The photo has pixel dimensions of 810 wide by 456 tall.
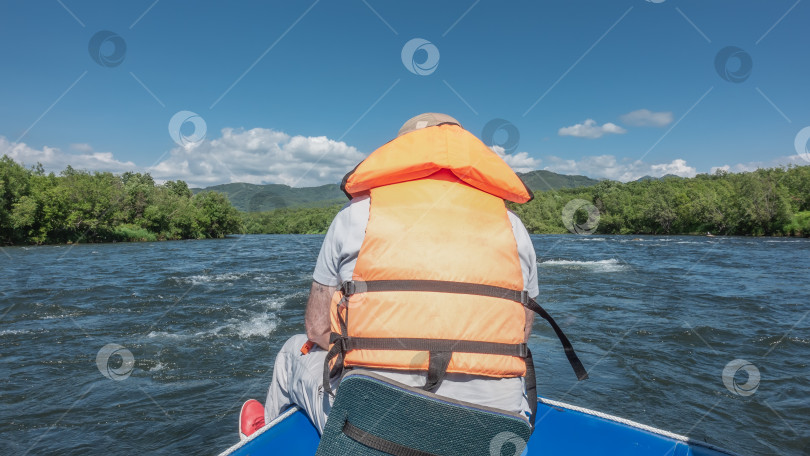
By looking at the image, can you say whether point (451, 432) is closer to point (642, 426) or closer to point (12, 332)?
point (642, 426)

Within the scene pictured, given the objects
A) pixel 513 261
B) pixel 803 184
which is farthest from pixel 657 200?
pixel 513 261

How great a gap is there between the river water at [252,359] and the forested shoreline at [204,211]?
127ft

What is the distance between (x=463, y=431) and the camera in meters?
1.62

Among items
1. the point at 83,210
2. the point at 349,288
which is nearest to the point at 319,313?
the point at 349,288

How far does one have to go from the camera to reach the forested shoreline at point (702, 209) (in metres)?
48.7

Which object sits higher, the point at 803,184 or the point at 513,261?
the point at 803,184

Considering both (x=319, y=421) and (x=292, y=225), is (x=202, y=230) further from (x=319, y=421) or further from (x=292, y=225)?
(x=319, y=421)

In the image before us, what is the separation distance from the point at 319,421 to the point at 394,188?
51.1 inches

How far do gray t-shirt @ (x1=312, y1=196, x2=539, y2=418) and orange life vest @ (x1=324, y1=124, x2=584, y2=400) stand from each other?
7cm

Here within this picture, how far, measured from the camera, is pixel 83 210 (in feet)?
149

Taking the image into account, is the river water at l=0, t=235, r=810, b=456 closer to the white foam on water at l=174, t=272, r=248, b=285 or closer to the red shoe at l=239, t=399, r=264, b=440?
the white foam on water at l=174, t=272, r=248, b=285

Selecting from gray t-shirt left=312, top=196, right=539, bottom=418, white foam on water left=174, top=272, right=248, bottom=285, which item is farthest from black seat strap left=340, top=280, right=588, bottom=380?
white foam on water left=174, top=272, right=248, bottom=285

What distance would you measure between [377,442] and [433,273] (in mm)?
683

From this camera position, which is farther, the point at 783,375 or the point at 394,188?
the point at 783,375
